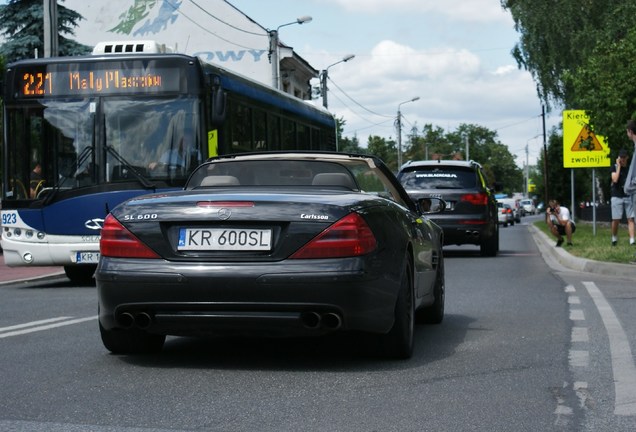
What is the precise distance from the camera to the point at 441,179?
22.1m

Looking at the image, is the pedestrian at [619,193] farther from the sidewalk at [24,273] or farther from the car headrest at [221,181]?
the car headrest at [221,181]

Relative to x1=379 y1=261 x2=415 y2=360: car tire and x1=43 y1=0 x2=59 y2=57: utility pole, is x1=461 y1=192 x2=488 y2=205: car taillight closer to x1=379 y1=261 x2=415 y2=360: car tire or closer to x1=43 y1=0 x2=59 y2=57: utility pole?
x1=43 y1=0 x2=59 y2=57: utility pole

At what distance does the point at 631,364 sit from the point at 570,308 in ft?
13.0

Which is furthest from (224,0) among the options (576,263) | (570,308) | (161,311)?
(161,311)

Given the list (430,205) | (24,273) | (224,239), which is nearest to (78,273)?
(24,273)

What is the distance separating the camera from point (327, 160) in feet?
27.2

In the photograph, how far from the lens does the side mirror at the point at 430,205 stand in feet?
31.0

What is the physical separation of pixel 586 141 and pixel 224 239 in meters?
25.3

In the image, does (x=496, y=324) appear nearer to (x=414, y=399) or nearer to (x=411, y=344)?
(x=411, y=344)

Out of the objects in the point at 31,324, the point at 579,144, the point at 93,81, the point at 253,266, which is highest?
the point at 93,81

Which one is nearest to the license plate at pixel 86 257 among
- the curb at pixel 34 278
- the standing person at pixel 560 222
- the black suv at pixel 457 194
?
the curb at pixel 34 278

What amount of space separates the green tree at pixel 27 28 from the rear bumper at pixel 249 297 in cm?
3549

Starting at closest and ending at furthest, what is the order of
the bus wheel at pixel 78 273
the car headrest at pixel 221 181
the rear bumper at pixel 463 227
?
1. the car headrest at pixel 221 181
2. the bus wheel at pixel 78 273
3. the rear bumper at pixel 463 227

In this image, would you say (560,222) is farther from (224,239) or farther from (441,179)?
(224,239)
